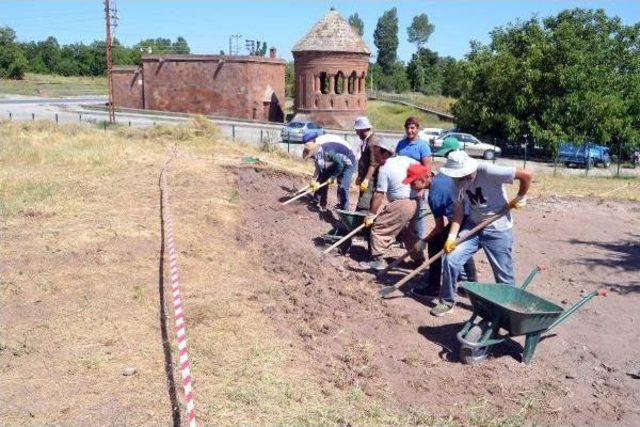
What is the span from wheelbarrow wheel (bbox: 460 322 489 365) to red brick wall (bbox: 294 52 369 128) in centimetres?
3575

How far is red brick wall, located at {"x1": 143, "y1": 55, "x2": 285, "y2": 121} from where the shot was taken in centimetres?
4272

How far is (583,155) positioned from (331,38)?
59.1ft

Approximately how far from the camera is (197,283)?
6.68 meters

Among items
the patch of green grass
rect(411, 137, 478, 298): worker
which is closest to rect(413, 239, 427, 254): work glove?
rect(411, 137, 478, 298): worker

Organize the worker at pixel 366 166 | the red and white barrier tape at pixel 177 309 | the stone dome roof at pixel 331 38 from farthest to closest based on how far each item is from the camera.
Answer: the stone dome roof at pixel 331 38, the worker at pixel 366 166, the red and white barrier tape at pixel 177 309

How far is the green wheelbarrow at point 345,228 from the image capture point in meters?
7.81

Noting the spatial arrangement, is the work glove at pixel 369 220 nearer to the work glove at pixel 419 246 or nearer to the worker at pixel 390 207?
the worker at pixel 390 207

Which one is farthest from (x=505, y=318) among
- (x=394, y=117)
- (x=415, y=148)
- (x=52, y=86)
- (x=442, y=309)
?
(x=52, y=86)

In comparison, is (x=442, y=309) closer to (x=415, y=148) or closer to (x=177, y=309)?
(x=415, y=148)

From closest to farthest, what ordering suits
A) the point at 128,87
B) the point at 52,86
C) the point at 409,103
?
the point at 128,87
the point at 409,103
the point at 52,86

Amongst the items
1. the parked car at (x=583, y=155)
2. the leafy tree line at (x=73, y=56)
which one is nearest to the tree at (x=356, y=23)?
the leafy tree line at (x=73, y=56)

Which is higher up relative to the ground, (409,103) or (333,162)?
(409,103)

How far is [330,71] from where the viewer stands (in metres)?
40.1

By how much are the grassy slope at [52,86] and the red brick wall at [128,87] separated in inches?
715
